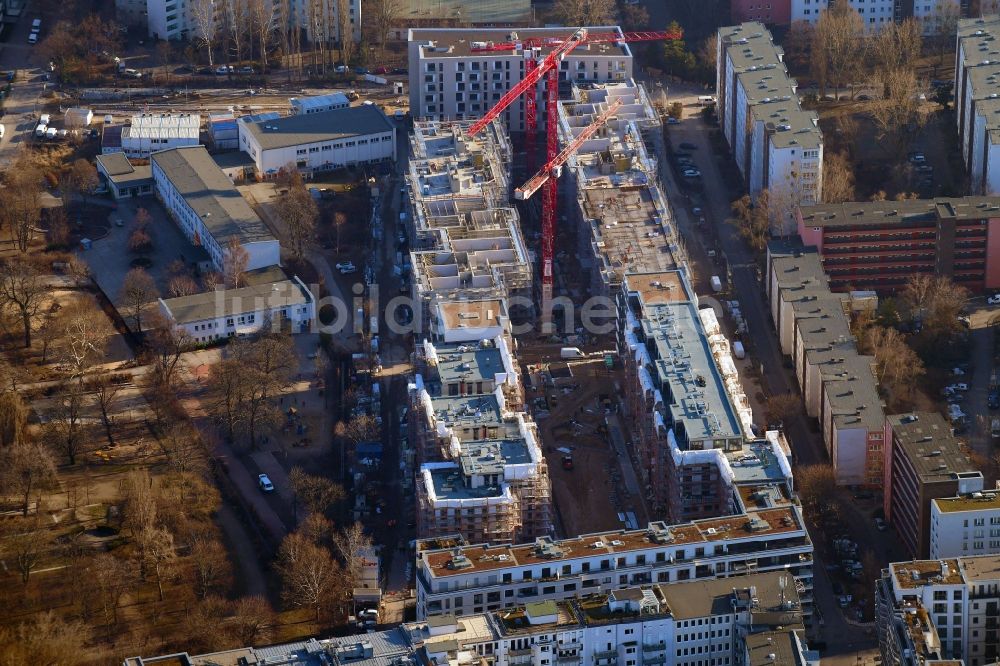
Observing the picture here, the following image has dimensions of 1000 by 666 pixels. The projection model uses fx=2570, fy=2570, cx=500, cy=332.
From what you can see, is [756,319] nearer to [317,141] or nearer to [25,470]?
[317,141]

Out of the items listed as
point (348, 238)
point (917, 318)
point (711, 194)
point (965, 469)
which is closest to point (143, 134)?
point (348, 238)

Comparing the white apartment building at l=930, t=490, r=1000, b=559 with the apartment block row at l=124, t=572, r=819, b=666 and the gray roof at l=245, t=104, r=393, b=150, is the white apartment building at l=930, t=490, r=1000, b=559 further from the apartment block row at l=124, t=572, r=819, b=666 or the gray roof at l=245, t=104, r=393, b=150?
the gray roof at l=245, t=104, r=393, b=150

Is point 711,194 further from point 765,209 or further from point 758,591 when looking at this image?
point 758,591

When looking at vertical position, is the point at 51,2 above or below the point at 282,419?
above

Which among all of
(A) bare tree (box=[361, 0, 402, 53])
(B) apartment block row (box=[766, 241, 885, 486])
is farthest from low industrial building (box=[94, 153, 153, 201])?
(B) apartment block row (box=[766, 241, 885, 486])

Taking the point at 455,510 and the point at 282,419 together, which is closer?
the point at 455,510

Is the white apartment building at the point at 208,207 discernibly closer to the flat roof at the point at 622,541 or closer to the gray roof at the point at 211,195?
the gray roof at the point at 211,195

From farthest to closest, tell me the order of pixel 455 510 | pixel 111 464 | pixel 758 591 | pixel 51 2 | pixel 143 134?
pixel 51 2
pixel 143 134
pixel 111 464
pixel 455 510
pixel 758 591
